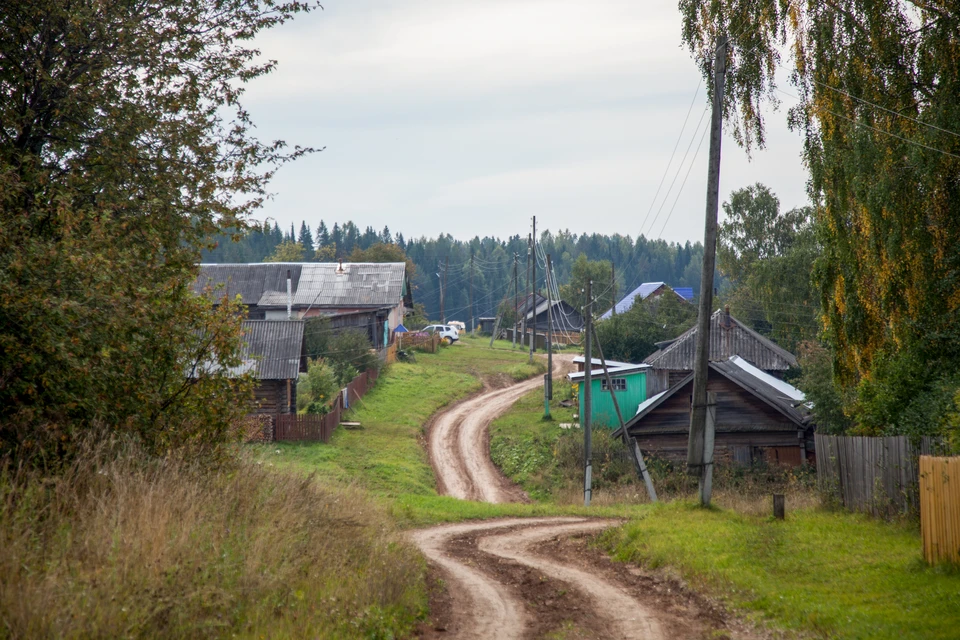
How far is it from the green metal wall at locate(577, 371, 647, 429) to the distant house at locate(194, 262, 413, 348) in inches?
658

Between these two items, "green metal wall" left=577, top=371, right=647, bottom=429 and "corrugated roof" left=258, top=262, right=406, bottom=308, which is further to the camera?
"corrugated roof" left=258, top=262, right=406, bottom=308

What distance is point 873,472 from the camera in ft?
45.8

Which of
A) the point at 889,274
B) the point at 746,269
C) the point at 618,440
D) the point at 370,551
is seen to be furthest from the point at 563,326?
the point at 370,551

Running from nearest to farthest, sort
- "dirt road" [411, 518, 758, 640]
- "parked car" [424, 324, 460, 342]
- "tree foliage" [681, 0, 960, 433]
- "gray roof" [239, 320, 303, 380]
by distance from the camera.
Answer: "dirt road" [411, 518, 758, 640]
"tree foliage" [681, 0, 960, 433]
"gray roof" [239, 320, 303, 380]
"parked car" [424, 324, 460, 342]

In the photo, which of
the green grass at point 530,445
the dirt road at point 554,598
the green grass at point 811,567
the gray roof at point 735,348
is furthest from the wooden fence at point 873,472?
the gray roof at point 735,348

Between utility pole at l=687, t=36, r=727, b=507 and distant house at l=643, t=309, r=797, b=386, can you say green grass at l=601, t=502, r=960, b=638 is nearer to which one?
utility pole at l=687, t=36, r=727, b=507

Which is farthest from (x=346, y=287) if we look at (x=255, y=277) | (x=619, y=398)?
(x=619, y=398)

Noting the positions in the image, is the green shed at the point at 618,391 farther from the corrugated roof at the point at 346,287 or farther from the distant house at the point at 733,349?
the corrugated roof at the point at 346,287

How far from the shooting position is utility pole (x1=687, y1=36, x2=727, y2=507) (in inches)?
606

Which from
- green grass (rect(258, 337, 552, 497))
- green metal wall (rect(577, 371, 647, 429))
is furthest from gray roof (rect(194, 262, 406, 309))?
green metal wall (rect(577, 371, 647, 429))

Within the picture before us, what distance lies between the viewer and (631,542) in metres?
13.9

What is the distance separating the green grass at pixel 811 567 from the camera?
7883 mm

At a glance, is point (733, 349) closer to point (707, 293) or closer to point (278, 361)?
point (278, 361)

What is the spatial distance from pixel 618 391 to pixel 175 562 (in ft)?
121
